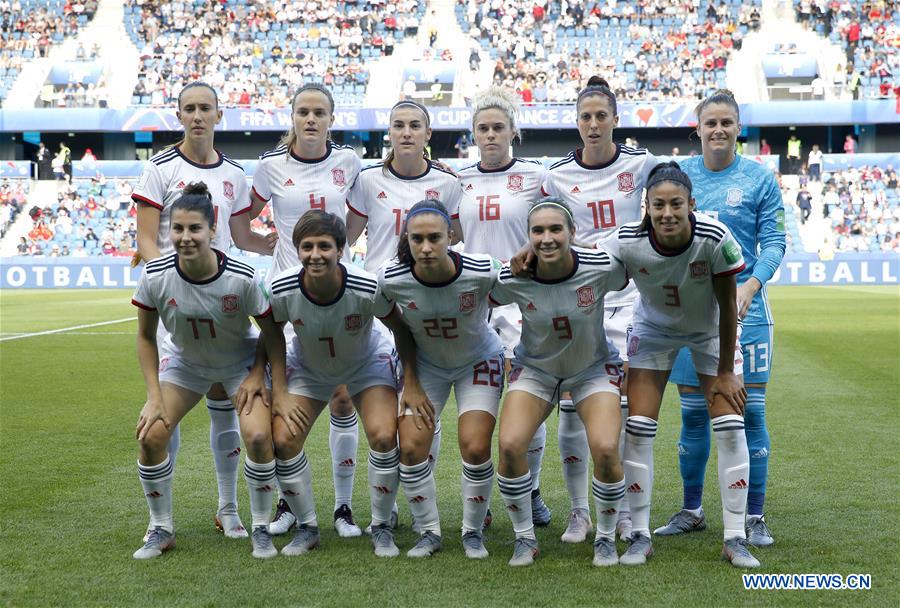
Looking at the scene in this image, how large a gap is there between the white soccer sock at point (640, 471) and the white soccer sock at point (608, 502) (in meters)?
0.12

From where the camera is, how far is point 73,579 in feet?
13.6

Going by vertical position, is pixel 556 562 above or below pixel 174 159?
below

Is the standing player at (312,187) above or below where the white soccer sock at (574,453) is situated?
above

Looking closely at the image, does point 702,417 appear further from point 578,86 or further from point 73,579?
point 578,86

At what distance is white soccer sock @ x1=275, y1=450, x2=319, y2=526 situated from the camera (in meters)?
4.66

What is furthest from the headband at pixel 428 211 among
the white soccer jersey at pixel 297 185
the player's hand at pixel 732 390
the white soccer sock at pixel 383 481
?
the player's hand at pixel 732 390

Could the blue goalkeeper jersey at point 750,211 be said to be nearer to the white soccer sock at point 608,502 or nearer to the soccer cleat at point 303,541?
the white soccer sock at point 608,502

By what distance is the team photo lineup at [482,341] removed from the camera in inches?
176

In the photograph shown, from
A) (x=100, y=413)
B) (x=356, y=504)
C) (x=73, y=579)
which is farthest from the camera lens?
(x=100, y=413)

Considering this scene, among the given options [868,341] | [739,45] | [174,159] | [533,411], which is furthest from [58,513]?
[739,45]

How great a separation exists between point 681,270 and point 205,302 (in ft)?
7.46

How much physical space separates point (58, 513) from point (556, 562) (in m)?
2.76

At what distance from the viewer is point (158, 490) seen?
4664 mm

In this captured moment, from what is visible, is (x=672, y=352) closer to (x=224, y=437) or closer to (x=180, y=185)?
(x=224, y=437)
